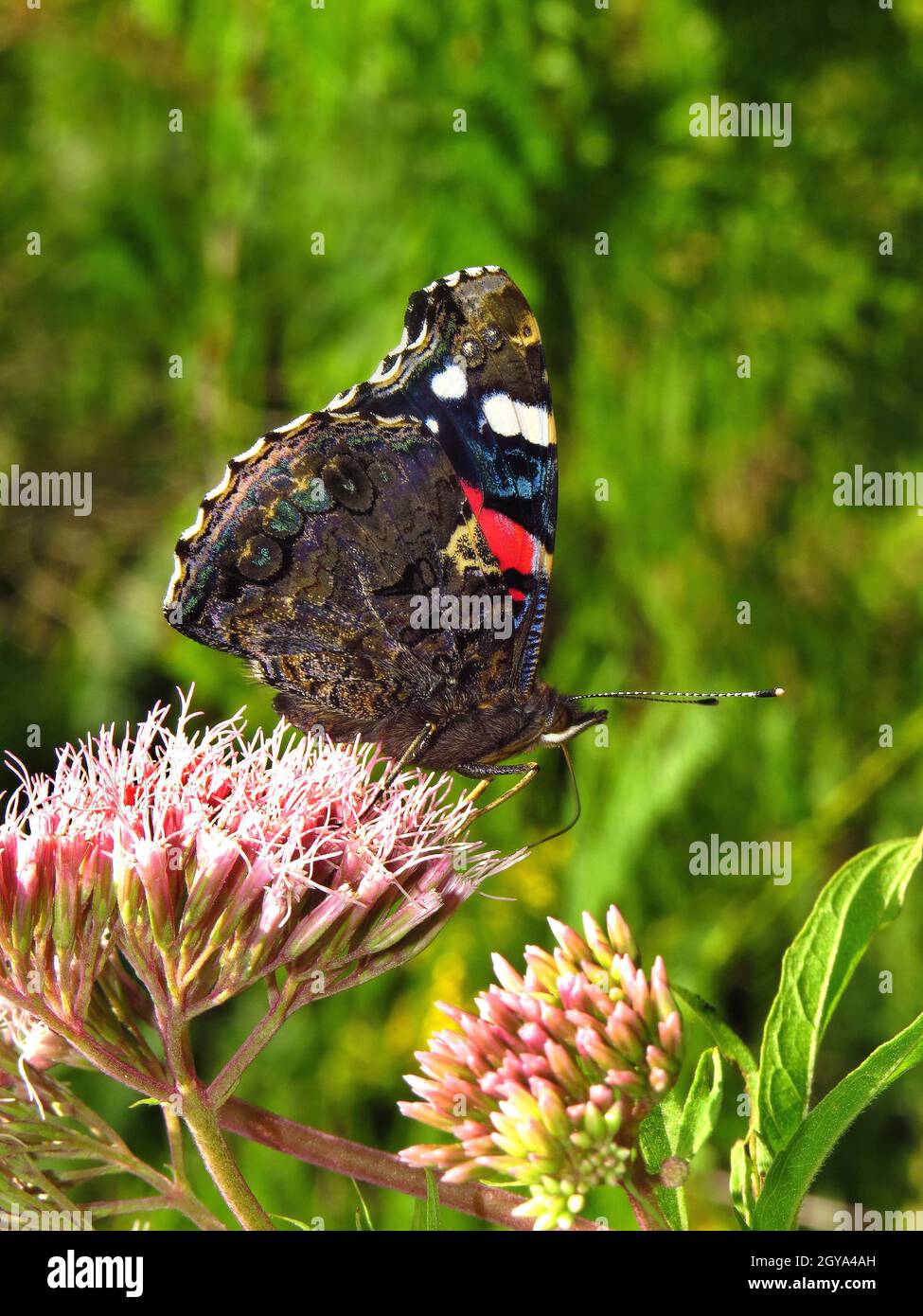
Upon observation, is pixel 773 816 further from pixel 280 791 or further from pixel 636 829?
pixel 280 791

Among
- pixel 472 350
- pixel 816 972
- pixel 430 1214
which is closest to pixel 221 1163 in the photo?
pixel 430 1214

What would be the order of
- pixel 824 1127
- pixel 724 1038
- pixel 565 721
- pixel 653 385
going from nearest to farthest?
pixel 824 1127
pixel 724 1038
pixel 565 721
pixel 653 385

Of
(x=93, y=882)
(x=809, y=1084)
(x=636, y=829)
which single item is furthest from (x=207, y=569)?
(x=636, y=829)

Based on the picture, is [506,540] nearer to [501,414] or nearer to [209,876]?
[501,414]

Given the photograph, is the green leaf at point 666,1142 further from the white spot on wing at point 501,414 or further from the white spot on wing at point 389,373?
the white spot on wing at point 389,373

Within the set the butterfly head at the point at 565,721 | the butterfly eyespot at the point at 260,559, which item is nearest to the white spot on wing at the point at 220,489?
the butterfly eyespot at the point at 260,559

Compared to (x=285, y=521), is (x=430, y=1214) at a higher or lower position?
lower
